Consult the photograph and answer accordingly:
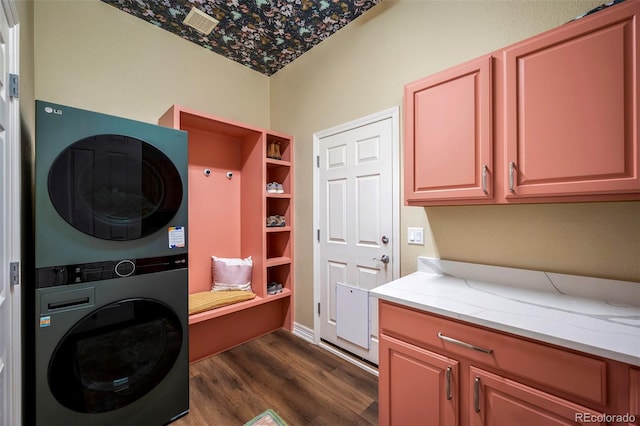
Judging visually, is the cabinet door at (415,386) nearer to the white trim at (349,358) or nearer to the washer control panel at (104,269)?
the white trim at (349,358)

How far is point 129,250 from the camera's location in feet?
4.63

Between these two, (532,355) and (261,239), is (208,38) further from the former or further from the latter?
(532,355)

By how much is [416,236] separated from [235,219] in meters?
1.81

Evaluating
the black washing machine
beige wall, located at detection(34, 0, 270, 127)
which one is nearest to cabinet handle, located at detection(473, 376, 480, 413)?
the black washing machine

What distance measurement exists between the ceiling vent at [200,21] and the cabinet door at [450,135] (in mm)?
1743

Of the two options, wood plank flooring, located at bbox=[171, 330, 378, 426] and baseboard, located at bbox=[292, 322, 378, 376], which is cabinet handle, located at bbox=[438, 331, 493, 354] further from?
baseboard, located at bbox=[292, 322, 378, 376]

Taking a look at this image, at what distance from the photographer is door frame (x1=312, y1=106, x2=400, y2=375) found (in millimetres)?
1929

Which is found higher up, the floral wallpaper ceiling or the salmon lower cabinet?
the floral wallpaper ceiling

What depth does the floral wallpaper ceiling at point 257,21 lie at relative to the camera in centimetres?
199

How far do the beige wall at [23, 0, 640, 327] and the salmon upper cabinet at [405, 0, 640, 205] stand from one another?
0.98 feet

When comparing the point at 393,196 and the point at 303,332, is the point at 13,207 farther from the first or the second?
the point at 303,332

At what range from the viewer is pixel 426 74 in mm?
1779

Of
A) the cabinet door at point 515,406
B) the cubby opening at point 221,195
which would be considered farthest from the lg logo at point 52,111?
the cabinet door at point 515,406

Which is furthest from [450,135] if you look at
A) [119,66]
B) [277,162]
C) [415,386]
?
[119,66]
